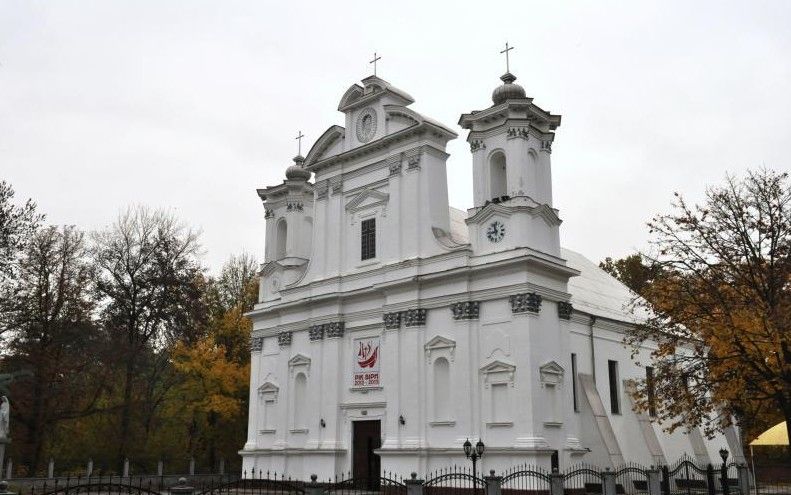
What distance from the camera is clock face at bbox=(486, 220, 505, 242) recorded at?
2700cm

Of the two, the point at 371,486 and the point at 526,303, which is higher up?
the point at 526,303

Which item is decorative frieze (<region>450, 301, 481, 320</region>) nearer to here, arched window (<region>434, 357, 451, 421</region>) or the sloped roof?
arched window (<region>434, 357, 451, 421</region>)

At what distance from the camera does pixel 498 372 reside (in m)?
25.7

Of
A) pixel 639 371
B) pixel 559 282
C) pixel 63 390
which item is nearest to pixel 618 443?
pixel 639 371

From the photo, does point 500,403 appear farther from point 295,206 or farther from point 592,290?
point 295,206

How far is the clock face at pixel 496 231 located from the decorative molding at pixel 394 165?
191 inches

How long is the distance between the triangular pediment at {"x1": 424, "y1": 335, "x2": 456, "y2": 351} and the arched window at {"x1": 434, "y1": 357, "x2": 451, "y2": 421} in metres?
0.45

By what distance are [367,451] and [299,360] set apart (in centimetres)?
549

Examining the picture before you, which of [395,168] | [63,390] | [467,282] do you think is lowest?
[63,390]

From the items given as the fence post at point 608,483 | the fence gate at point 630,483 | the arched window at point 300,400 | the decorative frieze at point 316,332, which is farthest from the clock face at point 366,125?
the fence post at point 608,483

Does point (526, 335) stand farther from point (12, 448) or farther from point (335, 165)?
point (12, 448)

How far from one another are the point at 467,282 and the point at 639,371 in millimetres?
12111

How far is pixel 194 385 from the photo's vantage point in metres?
41.5

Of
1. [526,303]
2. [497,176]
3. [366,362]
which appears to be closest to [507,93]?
[497,176]
